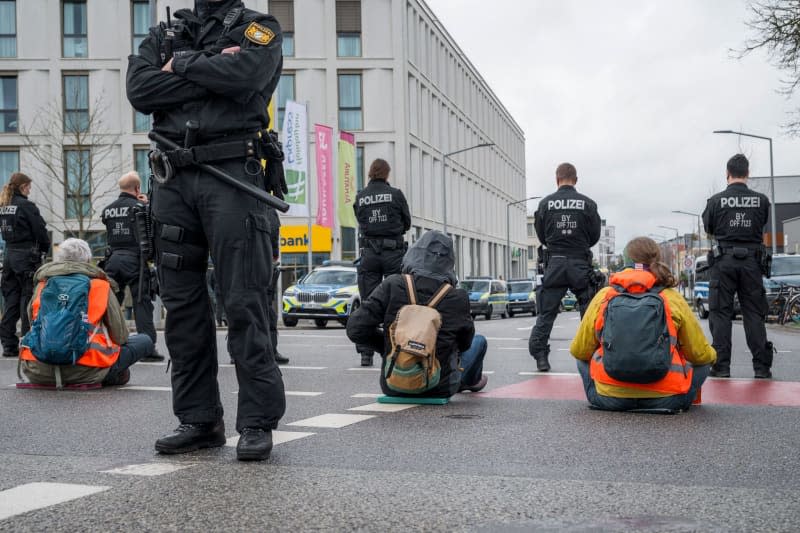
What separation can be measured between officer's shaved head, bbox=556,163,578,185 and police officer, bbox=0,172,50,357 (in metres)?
6.06

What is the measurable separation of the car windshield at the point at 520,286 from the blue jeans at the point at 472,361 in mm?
37925

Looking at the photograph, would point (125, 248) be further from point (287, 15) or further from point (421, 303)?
point (287, 15)

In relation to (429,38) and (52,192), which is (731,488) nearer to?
(52,192)

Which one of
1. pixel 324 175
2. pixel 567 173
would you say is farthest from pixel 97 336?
pixel 324 175

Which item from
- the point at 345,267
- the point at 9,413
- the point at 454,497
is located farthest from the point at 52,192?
the point at 454,497

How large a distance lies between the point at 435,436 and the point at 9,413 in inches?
116

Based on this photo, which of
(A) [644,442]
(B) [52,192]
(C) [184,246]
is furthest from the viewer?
(B) [52,192]

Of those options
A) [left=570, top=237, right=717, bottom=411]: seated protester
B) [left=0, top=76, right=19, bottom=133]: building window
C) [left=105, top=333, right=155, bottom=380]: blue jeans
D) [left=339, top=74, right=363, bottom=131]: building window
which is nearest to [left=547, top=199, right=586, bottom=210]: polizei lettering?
[left=570, top=237, right=717, bottom=411]: seated protester

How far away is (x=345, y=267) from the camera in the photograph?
87.7 ft

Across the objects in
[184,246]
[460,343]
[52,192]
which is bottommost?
[460,343]

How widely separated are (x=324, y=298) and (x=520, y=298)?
21.3m

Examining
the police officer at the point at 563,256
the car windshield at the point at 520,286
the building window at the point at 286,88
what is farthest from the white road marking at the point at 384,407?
the building window at the point at 286,88

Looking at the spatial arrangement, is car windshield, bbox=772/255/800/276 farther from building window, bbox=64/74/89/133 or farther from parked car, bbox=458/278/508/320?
building window, bbox=64/74/89/133

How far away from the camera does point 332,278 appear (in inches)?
1018
